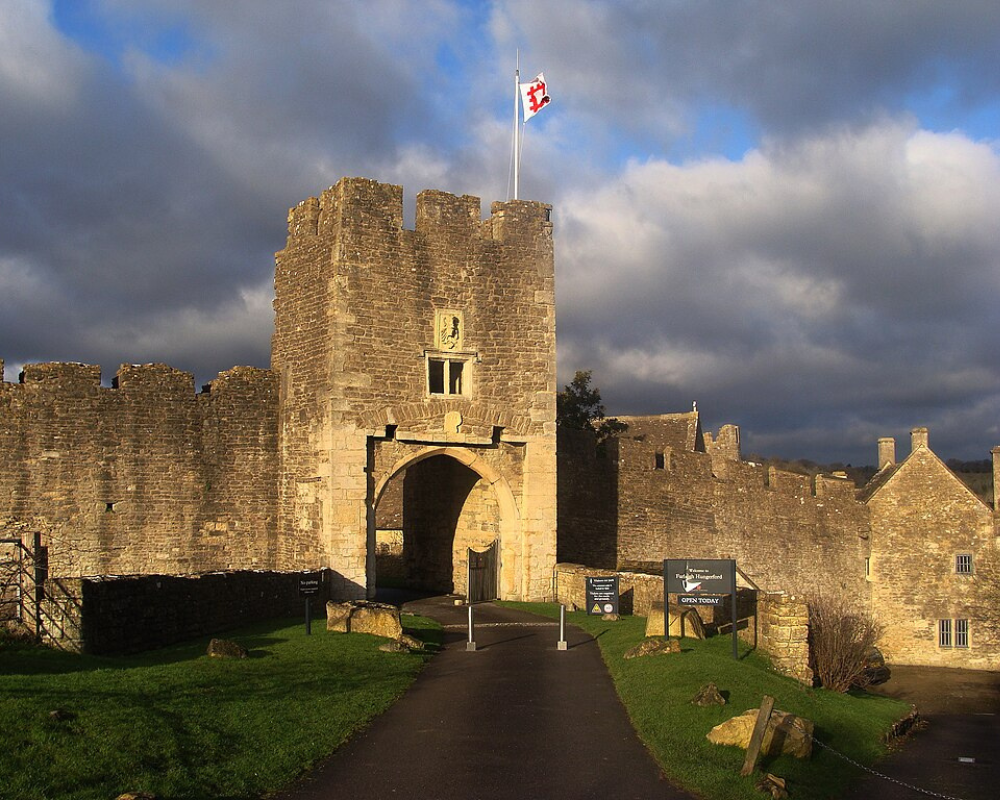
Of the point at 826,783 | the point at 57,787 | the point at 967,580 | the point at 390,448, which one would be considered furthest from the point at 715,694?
the point at 967,580

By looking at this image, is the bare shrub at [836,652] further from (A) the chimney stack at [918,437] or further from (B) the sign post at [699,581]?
(A) the chimney stack at [918,437]

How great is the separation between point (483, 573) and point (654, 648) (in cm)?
1116

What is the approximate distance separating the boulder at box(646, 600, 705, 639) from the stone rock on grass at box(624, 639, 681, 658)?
1.34m

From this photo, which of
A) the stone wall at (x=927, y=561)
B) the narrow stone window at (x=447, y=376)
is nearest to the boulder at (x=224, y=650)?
the narrow stone window at (x=447, y=376)

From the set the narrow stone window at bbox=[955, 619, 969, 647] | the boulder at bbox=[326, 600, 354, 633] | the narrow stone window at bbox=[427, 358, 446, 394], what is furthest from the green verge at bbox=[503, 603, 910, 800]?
the narrow stone window at bbox=[955, 619, 969, 647]

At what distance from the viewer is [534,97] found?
27.4m

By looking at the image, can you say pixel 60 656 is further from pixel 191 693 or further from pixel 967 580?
pixel 967 580

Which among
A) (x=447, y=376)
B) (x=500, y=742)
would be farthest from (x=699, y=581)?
(x=447, y=376)

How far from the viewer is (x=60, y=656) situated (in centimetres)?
1446

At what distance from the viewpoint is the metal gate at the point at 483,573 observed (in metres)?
27.3

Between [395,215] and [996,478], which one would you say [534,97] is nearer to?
[395,215]

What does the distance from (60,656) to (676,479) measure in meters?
24.0

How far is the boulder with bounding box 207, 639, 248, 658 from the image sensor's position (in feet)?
50.7

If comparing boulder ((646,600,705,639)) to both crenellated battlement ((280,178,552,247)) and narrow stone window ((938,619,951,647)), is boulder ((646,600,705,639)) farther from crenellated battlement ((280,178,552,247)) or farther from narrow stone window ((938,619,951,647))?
narrow stone window ((938,619,951,647))
